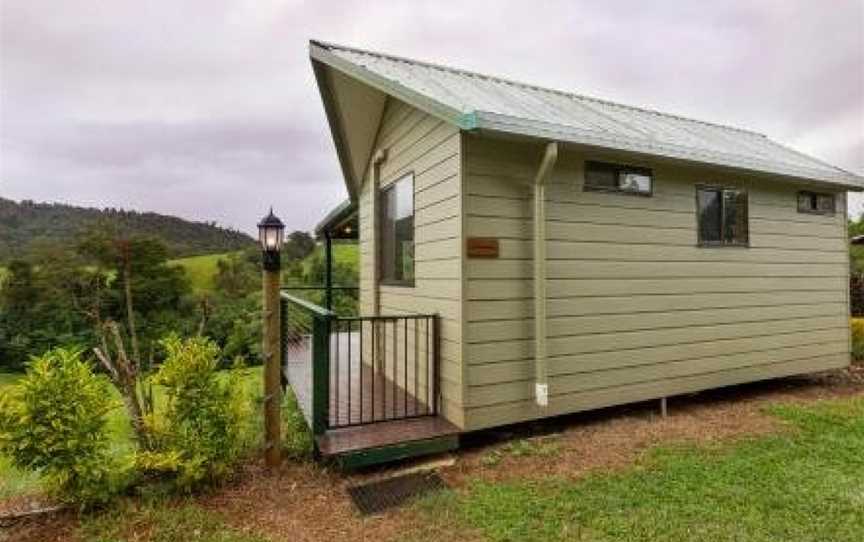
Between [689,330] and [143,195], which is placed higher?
[143,195]

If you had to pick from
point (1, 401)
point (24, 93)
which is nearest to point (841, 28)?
point (1, 401)

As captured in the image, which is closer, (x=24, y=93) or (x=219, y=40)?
(x=219, y=40)

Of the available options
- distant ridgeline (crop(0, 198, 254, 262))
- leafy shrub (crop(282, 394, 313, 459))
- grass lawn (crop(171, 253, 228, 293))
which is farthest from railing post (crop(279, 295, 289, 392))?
distant ridgeline (crop(0, 198, 254, 262))

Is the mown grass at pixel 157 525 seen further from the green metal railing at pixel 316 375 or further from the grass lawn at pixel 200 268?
the grass lawn at pixel 200 268

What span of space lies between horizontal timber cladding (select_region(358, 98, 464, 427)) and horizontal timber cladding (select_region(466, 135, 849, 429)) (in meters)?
0.16

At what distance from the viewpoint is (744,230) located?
648 centimetres

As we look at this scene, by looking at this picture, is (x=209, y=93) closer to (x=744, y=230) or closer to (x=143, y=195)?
(x=744, y=230)

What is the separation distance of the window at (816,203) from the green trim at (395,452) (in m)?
5.91

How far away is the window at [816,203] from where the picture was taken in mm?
7117

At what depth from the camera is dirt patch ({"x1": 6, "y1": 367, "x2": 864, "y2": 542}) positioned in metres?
3.38

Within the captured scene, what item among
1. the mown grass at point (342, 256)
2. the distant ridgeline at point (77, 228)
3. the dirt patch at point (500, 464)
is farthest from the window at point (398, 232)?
the distant ridgeline at point (77, 228)

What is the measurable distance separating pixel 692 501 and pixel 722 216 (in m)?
3.90

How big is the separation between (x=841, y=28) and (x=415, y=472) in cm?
1312

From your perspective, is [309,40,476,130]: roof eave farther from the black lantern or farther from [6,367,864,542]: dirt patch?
[6,367,864,542]: dirt patch
